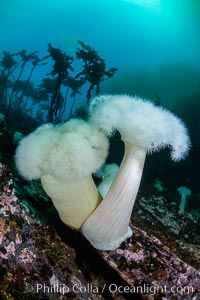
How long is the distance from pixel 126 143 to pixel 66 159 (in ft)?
2.18

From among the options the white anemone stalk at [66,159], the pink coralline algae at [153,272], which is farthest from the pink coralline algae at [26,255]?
the pink coralline algae at [153,272]

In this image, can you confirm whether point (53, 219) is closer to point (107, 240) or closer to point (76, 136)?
point (107, 240)

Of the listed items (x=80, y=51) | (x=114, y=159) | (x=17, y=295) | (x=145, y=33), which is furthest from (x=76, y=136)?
(x=145, y=33)

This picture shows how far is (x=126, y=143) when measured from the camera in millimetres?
2898

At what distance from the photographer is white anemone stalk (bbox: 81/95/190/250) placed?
268 cm

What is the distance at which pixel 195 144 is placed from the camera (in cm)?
1770

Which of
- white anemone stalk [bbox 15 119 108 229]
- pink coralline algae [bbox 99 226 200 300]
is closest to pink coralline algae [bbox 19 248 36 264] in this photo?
white anemone stalk [bbox 15 119 108 229]

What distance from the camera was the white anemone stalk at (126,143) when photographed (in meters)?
2.68

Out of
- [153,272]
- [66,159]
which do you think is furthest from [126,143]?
[153,272]

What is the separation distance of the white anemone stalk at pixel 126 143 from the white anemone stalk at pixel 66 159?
7.0 inches

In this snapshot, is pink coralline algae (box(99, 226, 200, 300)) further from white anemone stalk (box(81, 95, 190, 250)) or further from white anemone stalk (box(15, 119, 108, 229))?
white anemone stalk (box(15, 119, 108, 229))

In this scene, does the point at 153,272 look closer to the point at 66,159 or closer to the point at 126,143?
the point at 126,143

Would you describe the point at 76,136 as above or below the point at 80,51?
below

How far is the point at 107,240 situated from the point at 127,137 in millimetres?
1180
